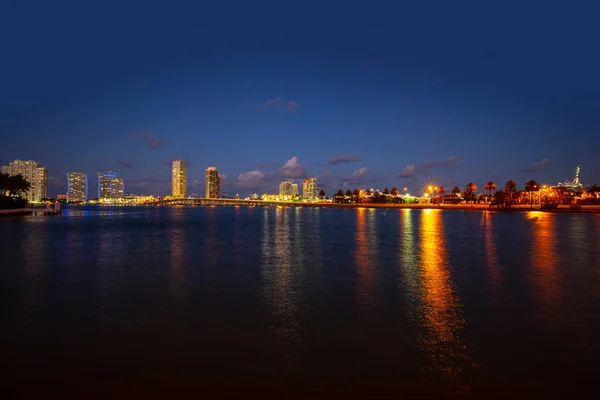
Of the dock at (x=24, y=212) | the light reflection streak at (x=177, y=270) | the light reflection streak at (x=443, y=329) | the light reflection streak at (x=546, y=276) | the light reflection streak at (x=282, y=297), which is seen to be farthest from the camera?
the dock at (x=24, y=212)

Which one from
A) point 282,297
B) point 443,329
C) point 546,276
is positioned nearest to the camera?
point 443,329

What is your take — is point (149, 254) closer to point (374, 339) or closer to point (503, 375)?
point (374, 339)

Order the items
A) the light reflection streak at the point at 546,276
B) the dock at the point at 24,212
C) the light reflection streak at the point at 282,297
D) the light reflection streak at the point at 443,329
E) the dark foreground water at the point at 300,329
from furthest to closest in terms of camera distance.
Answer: the dock at the point at 24,212, the light reflection streak at the point at 546,276, the light reflection streak at the point at 282,297, the light reflection streak at the point at 443,329, the dark foreground water at the point at 300,329

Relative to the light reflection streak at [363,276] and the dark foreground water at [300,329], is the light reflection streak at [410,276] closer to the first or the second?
the dark foreground water at [300,329]

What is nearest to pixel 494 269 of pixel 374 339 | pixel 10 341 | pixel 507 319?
pixel 507 319

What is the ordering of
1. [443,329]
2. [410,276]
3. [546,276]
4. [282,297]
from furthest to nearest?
[546,276] → [410,276] → [282,297] → [443,329]

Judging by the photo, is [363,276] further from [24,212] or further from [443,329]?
[24,212]

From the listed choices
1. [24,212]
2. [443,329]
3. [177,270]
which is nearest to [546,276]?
[443,329]

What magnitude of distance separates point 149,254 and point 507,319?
A: 2474 centimetres

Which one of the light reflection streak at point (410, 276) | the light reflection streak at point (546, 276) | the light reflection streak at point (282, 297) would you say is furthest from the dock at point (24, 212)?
the light reflection streak at point (546, 276)

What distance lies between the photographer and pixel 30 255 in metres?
28.2

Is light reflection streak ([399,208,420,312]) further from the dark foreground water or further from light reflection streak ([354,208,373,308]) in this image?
light reflection streak ([354,208,373,308])

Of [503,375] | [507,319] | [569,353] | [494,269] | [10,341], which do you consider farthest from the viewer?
[494,269]

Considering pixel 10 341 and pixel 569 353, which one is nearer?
pixel 569 353
